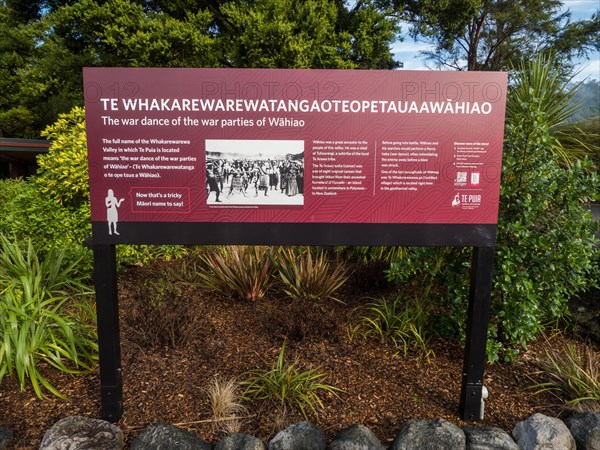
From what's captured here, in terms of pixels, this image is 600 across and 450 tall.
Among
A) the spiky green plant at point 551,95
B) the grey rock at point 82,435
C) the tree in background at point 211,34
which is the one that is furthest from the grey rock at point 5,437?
the tree in background at point 211,34

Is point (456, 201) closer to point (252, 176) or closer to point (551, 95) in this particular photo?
point (252, 176)

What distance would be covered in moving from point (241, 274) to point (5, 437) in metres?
2.40

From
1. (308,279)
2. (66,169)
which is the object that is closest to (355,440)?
(308,279)

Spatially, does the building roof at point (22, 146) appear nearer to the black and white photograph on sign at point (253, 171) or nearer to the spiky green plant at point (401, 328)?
the spiky green plant at point (401, 328)

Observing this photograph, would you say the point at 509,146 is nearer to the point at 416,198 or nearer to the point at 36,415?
the point at 416,198

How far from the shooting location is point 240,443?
8.21 ft

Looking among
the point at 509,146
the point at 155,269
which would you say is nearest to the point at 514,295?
the point at 509,146

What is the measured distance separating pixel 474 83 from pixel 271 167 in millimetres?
1264

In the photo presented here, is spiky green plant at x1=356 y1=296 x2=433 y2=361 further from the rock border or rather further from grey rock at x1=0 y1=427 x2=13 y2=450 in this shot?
grey rock at x1=0 y1=427 x2=13 y2=450

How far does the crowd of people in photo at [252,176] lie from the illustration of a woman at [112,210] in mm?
537

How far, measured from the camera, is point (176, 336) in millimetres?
3609

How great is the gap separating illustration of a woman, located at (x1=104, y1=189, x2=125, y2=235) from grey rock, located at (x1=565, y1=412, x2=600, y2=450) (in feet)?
9.71

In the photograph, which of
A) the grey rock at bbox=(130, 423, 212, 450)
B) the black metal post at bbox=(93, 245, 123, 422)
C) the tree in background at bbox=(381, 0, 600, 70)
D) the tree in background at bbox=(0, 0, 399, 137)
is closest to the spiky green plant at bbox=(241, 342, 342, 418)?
the grey rock at bbox=(130, 423, 212, 450)

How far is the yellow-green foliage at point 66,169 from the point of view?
5.00 metres
